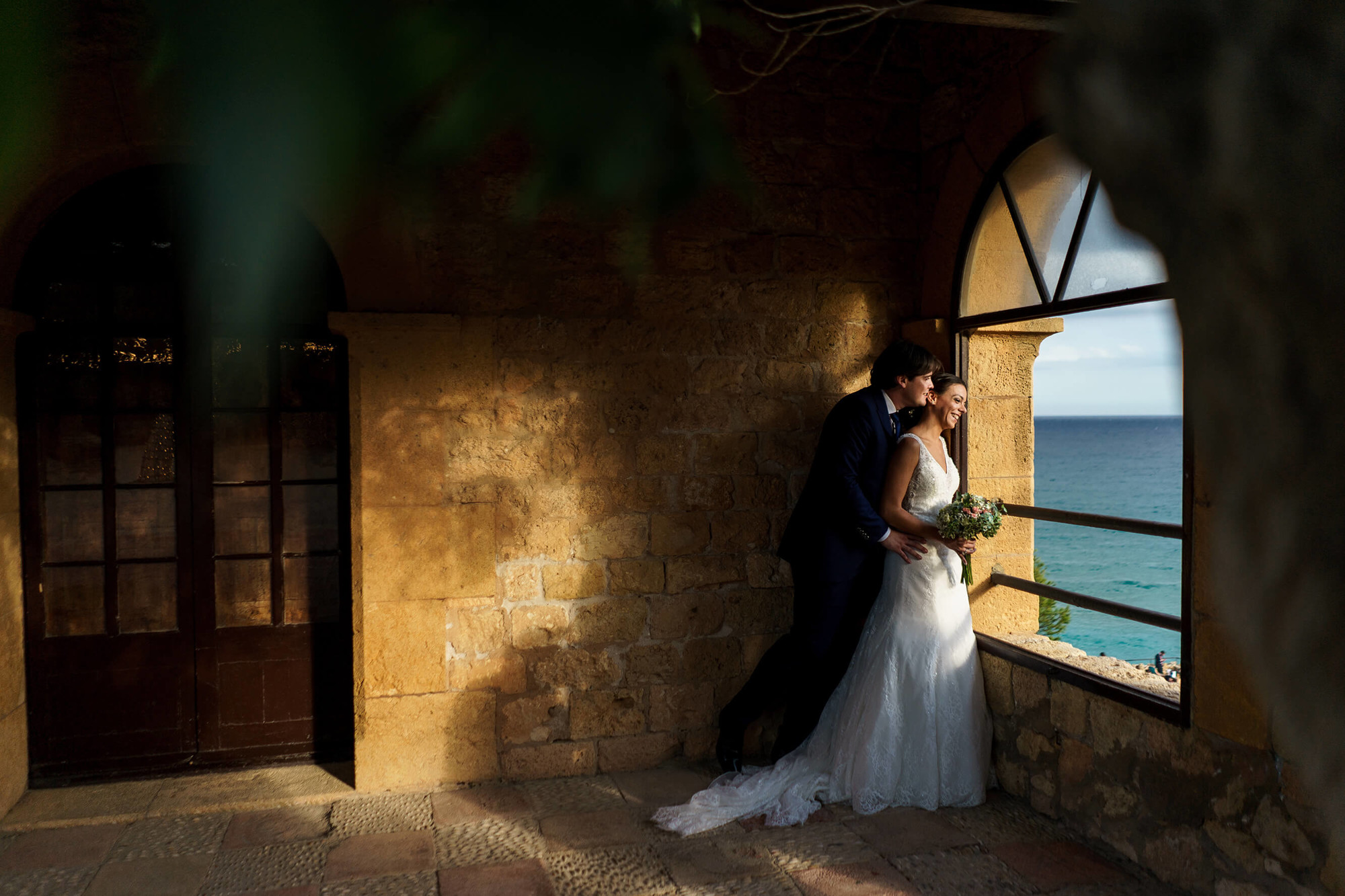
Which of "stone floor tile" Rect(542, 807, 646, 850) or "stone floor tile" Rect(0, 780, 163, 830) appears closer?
"stone floor tile" Rect(542, 807, 646, 850)

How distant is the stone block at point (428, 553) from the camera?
374 cm

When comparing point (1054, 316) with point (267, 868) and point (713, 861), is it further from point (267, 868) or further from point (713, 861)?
point (267, 868)

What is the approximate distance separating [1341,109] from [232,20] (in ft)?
2.07

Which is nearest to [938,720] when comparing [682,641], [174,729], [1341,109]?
[682,641]

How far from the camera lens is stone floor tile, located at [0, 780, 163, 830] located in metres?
3.53

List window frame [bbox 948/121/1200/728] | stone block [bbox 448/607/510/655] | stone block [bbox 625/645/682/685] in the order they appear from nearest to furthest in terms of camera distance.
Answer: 1. window frame [bbox 948/121/1200/728]
2. stone block [bbox 448/607/510/655]
3. stone block [bbox 625/645/682/685]

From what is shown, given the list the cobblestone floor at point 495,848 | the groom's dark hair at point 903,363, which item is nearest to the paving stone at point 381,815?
the cobblestone floor at point 495,848

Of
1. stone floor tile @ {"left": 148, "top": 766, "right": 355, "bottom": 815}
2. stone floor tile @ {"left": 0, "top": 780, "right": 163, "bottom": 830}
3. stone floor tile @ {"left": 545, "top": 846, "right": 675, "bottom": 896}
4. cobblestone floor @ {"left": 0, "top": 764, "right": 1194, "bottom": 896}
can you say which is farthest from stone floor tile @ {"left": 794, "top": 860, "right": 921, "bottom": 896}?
stone floor tile @ {"left": 0, "top": 780, "right": 163, "bottom": 830}

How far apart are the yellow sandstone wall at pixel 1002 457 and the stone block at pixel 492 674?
203cm

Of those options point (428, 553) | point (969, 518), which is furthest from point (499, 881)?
point (969, 518)

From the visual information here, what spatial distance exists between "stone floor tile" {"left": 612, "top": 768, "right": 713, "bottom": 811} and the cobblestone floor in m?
0.01

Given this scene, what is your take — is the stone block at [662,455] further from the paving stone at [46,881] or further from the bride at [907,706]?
the paving stone at [46,881]

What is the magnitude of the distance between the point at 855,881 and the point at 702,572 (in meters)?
1.46

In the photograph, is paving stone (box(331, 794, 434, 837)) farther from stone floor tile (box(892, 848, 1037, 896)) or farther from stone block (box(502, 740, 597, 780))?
stone floor tile (box(892, 848, 1037, 896))
